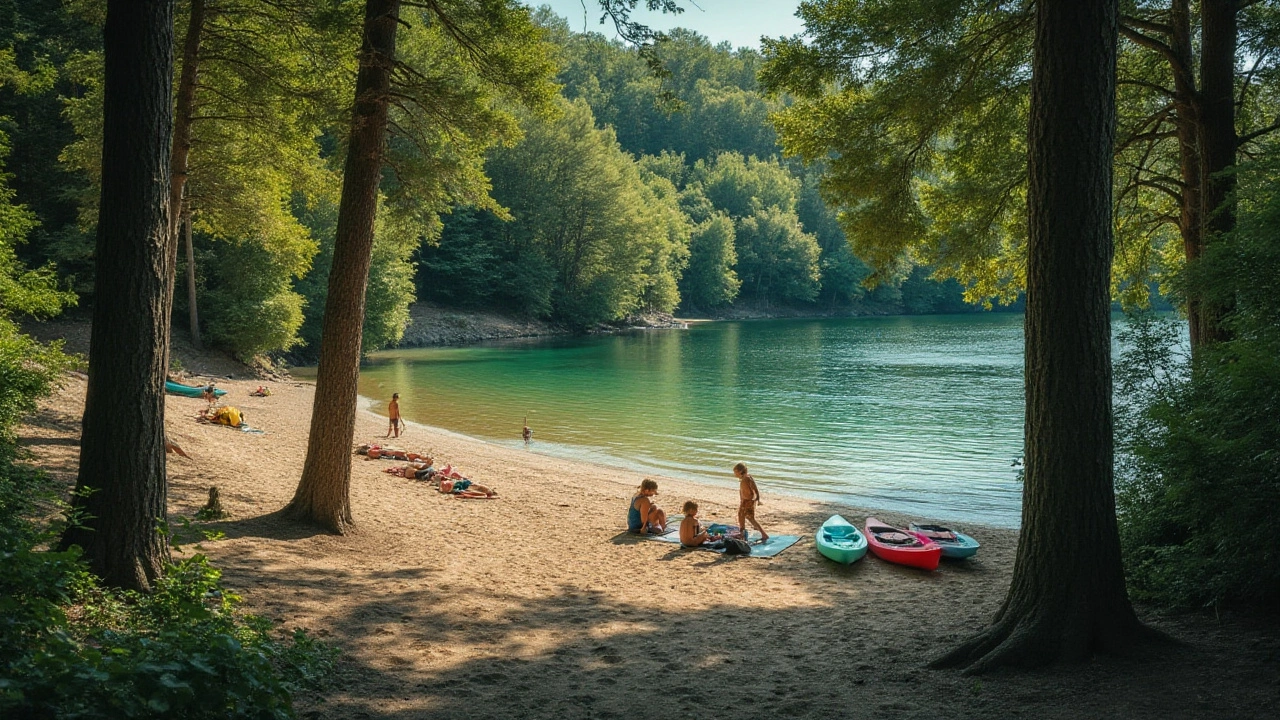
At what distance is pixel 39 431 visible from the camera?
1092cm

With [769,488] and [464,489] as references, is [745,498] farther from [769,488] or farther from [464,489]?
[769,488]

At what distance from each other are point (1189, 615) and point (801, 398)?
24661 mm

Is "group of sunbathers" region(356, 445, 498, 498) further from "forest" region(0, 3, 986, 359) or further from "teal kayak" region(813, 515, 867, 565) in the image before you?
"teal kayak" region(813, 515, 867, 565)

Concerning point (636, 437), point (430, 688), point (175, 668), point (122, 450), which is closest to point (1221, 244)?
point (430, 688)

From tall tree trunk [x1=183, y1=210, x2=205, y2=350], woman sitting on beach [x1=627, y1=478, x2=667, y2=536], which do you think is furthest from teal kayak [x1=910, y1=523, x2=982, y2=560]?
tall tree trunk [x1=183, y1=210, x2=205, y2=350]

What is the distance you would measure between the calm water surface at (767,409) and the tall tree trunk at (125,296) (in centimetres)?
1259

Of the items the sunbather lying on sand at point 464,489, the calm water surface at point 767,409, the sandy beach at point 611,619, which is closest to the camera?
the sandy beach at point 611,619

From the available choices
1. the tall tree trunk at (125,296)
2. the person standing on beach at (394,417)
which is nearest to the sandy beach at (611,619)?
the tall tree trunk at (125,296)

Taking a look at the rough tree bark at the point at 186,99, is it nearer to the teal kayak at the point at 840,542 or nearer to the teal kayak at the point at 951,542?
the teal kayak at the point at 840,542

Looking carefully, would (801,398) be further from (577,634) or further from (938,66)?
(577,634)

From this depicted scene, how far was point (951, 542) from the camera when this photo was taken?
10891 mm

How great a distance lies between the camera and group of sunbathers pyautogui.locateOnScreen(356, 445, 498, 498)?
44.1 feet

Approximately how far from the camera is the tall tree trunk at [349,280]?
8688mm

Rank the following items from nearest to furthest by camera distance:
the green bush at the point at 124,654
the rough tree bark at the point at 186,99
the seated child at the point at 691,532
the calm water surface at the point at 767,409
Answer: the green bush at the point at 124,654, the seated child at the point at 691,532, the rough tree bark at the point at 186,99, the calm water surface at the point at 767,409
